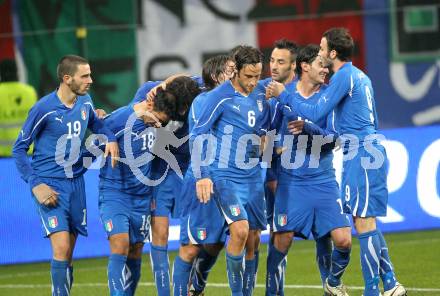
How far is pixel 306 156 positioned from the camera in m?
9.70

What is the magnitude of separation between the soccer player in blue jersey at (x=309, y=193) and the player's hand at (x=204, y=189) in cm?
108

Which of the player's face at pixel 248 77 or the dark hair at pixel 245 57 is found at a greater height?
the dark hair at pixel 245 57

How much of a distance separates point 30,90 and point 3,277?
3.14 m

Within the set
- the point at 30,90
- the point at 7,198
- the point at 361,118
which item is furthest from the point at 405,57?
the point at 361,118

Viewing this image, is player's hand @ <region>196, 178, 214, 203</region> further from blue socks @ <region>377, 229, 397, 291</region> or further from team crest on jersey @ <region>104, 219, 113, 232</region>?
blue socks @ <region>377, 229, 397, 291</region>

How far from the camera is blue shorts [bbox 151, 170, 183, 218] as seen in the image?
9.63 m

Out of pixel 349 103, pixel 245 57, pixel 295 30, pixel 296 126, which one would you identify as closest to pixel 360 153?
pixel 349 103

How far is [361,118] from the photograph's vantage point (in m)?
9.11

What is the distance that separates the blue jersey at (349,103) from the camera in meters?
9.01

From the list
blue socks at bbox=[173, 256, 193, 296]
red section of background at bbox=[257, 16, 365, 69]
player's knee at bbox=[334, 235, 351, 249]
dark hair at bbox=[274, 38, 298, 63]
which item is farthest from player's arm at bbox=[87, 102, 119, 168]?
red section of background at bbox=[257, 16, 365, 69]

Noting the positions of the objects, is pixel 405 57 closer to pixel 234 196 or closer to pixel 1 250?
pixel 1 250

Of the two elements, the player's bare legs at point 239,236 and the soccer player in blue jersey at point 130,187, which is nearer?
the player's bare legs at point 239,236

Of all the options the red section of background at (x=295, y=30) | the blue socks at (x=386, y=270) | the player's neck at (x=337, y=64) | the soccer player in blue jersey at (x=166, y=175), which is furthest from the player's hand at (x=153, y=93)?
the red section of background at (x=295, y=30)

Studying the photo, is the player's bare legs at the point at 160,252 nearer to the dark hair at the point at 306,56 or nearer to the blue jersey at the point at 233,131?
the blue jersey at the point at 233,131
